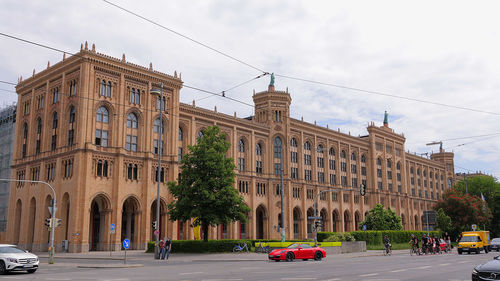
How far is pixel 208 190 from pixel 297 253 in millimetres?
13272

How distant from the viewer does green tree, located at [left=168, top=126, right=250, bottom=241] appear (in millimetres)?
40125

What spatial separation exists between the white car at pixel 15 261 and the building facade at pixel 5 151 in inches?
1791

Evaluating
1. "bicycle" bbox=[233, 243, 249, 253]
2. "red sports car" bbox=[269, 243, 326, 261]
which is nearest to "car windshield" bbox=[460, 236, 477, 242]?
"red sports car" bbox=[269, 243, 326, 261]

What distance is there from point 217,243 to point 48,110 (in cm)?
2796

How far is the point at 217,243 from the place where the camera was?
130ft

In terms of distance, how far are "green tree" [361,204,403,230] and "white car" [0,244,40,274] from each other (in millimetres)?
47562

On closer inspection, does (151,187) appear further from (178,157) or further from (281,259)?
(281,259)

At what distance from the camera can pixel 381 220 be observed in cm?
5978

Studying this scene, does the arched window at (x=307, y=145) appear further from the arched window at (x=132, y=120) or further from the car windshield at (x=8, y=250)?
the car windshield at (x=8, y=250)

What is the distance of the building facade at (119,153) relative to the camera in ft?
157

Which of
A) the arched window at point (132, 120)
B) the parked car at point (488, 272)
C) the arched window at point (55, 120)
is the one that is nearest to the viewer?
the parked car at point (488, 272)

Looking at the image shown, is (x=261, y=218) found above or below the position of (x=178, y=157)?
below

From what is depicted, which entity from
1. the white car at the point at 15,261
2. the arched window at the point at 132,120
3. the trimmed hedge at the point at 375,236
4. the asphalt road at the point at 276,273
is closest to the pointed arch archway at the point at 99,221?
the arched window at the point at 132,120

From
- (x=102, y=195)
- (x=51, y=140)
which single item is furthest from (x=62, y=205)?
(x=51, y=140)
